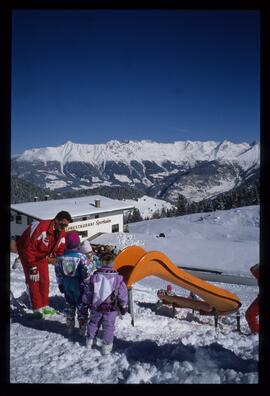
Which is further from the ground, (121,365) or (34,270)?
(34,270)

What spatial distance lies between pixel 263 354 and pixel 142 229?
39297 mm

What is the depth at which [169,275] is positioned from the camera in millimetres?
5438

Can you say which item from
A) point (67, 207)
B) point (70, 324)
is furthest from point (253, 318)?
point (67, 207)

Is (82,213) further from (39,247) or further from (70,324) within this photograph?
(70,324)

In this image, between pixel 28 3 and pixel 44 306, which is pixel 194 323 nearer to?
pixel 44 306

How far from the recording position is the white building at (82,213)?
718 inches

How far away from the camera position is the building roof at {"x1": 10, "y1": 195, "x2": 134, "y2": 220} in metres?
18.5

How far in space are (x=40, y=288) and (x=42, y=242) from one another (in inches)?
25.6

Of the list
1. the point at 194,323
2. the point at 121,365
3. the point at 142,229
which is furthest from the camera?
the point at 142,229

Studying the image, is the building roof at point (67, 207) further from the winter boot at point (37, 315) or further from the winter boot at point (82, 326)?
the winter boot at point (82, 326)

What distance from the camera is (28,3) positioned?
8.95 ft

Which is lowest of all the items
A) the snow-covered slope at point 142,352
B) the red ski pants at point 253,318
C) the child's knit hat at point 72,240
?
the snow-covered slope at point 142,352

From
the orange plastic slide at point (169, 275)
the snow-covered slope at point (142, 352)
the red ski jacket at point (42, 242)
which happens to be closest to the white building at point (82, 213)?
the snow-covered slope at point (142, 352)
